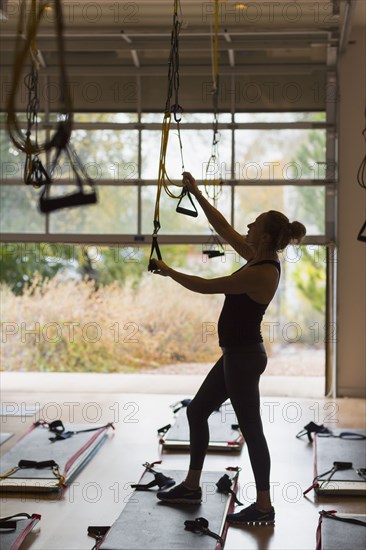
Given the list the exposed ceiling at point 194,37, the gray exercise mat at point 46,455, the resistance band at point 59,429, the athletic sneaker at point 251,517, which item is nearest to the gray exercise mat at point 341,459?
the athletic sneaker at point 251,517

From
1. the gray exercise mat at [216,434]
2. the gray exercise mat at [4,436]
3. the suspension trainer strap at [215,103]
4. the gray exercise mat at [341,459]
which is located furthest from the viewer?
the gray exercise mat at [4,436]

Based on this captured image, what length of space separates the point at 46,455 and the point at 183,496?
4.37ft

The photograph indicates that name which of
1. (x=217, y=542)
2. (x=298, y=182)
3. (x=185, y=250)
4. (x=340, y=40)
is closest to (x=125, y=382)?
(x=185, y=250)

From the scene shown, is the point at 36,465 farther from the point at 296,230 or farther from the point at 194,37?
the point at 194,37

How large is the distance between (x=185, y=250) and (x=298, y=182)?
216cm

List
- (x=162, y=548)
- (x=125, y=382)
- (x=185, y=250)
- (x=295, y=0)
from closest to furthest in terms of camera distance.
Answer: (x=162, y=548) < (x=295, y=0) < (x=125, y=382) < (x=185, y=250)

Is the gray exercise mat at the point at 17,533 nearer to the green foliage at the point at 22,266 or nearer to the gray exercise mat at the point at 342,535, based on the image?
the gray exercise mat at the point at 342,535

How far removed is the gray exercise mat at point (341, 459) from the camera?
15.0 ft

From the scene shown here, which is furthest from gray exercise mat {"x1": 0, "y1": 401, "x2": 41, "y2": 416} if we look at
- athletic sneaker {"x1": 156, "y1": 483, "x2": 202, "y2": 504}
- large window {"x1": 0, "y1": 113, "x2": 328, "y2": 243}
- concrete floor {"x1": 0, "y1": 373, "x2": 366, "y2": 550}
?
athletic sneaker {"x1": 156, "y1": 483, "x2": 202, "y2": 504}

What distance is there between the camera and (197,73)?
799 centimetres

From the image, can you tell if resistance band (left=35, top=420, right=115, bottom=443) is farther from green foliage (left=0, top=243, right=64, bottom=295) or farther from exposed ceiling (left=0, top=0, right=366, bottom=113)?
green foliage (left=0, top=243, right=64, bottom=295)

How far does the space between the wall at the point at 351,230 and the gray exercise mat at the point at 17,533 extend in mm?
4470

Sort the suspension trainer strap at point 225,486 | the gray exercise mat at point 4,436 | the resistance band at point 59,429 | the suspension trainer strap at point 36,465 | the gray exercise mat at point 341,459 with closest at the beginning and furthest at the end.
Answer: the suspension trainer strap at point 225,486 → the gray exercise mat at point 341,459 → the suspension trainer strap at point 36,465 → the resistance band at point 59,429 → the gray exercise mat at point 4,436

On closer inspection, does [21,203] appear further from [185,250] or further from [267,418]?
[267,418]
